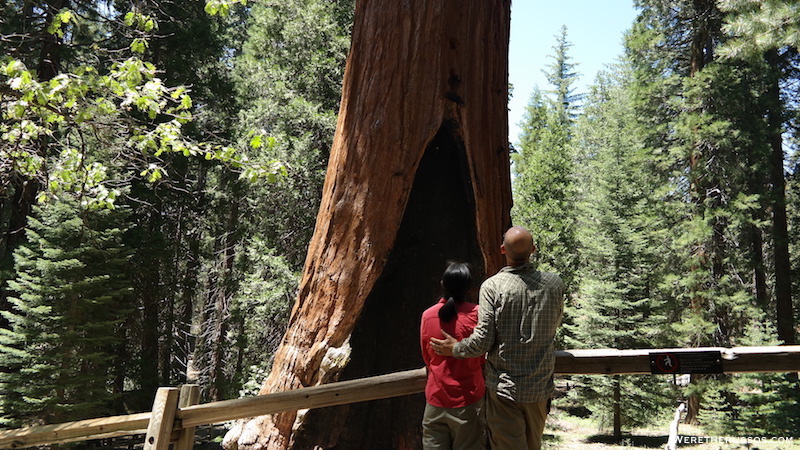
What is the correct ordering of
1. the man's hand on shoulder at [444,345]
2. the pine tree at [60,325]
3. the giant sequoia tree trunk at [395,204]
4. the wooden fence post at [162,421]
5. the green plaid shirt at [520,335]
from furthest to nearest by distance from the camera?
the pine tree at [60,325], the giant sequoia tree trunk at [395,204], the wooden fence post at [162,421], the man's hand on shoulder at [444,345], the green plaid shirt at [520,335]

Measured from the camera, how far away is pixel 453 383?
3240mm

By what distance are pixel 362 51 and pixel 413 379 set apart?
3034 millimetres

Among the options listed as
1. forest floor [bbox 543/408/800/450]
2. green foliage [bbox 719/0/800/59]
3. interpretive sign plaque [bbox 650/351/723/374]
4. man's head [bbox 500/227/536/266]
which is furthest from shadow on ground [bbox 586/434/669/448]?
man's head [bbox 500/227/536/266]

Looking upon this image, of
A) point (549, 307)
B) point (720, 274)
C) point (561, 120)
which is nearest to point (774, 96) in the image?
point (720, 274)

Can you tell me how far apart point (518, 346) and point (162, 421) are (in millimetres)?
2768

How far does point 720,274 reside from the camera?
16.1 metres

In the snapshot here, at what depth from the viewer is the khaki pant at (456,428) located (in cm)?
321

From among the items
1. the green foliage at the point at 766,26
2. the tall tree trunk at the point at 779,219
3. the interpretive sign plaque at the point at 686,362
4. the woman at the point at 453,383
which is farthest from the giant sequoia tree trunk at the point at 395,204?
the tall tree trunk at the point at 779,219

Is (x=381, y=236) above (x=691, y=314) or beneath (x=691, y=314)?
above

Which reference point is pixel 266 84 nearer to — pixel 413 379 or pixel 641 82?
pixel 413 379

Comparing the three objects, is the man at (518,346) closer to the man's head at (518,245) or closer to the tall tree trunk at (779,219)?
the man's head at (518,245)

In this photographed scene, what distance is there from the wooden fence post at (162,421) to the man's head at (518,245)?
2827 mm

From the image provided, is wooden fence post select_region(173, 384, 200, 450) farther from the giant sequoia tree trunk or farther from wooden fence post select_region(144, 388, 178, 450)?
the giant sequoia tree trunk

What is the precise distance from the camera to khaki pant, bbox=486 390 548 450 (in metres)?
3.03
